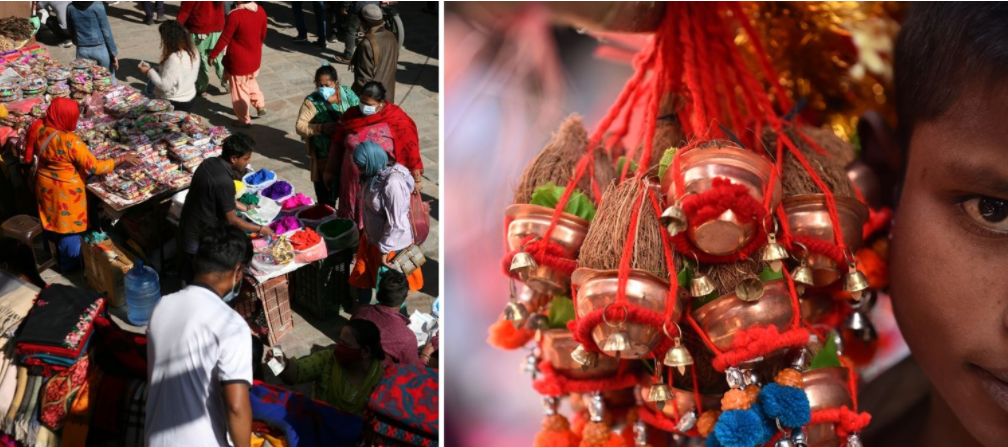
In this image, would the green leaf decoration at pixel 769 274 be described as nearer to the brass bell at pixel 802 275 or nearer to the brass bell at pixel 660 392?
the brass bell at pixel 802 275

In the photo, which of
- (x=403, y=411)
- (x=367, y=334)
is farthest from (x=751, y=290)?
(x=367, y=334)

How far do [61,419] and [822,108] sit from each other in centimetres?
203

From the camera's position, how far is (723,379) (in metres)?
1.30

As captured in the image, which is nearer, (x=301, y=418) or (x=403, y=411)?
(x=403, y=411)

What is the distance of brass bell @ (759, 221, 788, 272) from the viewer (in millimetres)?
1106

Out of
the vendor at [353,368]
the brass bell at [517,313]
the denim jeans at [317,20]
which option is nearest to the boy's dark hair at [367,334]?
the vendor at [353,368]

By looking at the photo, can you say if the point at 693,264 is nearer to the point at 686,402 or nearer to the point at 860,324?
the point at 686,402

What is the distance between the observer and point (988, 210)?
4.10 feet

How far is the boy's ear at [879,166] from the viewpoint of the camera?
153 centimetres

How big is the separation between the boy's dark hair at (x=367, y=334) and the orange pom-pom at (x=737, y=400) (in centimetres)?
142

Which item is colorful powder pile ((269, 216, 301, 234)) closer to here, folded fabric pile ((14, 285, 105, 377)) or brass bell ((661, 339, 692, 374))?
folded fabric pile ((14, 285, 105, 377))

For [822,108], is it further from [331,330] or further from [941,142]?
[331,330]

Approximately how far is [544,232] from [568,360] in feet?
0.73

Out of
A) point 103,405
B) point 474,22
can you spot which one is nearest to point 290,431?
point 103,405
